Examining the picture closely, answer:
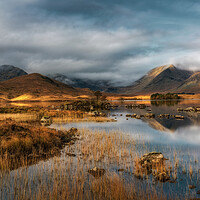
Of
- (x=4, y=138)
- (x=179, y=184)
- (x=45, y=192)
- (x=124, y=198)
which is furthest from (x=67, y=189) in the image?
(x=4, y=138)

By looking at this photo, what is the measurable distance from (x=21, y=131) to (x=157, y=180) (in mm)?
14202

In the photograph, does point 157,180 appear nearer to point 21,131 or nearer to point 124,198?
point 124,198

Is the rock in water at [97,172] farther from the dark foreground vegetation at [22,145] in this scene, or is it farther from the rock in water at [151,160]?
the dark foreground vegetation at [22,145]

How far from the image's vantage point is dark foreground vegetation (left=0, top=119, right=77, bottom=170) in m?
14.3

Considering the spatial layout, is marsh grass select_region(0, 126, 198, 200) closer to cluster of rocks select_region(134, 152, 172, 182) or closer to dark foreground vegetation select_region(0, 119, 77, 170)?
cluster of rocks select_region(134, 152, 172, 182)

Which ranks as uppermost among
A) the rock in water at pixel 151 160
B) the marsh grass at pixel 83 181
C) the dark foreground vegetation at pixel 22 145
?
the dark foreground vegetation at pixel 22 145

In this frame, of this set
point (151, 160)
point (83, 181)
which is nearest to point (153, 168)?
point (151, 160)

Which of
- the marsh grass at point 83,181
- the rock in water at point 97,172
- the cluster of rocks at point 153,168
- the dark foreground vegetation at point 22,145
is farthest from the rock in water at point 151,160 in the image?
the dark foreground vegetation at point 22,145

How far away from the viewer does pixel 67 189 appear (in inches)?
402

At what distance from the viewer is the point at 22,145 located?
54.6 feet

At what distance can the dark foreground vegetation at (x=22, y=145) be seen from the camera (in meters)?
14.3

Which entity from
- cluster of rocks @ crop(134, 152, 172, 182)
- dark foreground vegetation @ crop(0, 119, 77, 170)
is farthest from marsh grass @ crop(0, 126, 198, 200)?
dark foreground vegetation @ crop(0, 119, 77, 170)

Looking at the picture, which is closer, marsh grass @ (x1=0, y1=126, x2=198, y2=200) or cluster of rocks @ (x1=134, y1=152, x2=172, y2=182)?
marsh grass @ (x1=0, y1=126, x2=198, y2=200)

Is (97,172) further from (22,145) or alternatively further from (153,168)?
(22,145)
